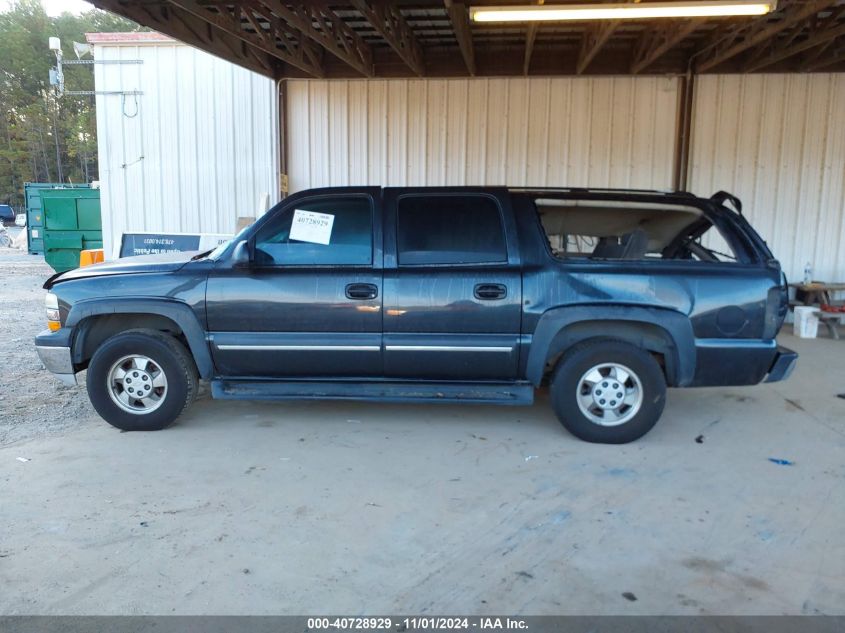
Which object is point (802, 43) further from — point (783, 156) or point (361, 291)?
point (361, 291)

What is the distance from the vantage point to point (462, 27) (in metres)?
7.62

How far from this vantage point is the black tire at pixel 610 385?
15.2 feet

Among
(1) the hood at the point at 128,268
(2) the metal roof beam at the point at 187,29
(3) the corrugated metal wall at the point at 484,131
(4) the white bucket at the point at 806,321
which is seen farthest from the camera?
(3) the corrugated metal wall at the point at 484,131

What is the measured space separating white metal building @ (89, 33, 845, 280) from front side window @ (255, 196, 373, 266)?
18.8ft

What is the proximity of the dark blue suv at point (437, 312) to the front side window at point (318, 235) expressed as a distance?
12 mm

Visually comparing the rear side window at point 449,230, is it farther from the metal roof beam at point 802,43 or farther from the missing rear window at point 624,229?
the metal roof beam at point 802,43

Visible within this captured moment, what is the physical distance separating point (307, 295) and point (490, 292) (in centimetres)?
133

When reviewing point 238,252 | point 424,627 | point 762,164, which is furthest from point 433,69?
point 424,627

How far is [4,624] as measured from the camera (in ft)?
8.86

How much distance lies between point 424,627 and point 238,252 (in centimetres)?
299

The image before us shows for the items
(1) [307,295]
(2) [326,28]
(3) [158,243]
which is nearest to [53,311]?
(1) [307,295]

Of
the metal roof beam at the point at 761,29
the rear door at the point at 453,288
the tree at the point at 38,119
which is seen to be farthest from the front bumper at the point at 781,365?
the tree at the point at 38,119

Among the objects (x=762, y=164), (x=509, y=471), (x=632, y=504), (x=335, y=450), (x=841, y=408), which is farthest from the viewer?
(x=762, y=164)

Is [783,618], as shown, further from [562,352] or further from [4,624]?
[4,624]
